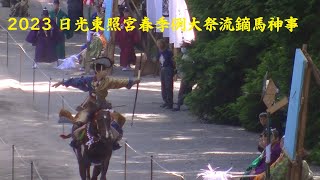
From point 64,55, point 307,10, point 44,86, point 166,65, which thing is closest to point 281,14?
point 307,10

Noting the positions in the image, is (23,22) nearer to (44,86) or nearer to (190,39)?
(44,86)

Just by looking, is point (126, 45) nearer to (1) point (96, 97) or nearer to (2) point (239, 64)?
(2) point (239, 64)

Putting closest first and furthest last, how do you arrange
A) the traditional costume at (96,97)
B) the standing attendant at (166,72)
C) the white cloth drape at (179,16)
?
1. the traditional costume at (96,97)
2. the white cloth drape at (179,16)
3. the standing attendant at (166,72)

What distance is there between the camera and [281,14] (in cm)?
1681

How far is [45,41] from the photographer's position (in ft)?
101

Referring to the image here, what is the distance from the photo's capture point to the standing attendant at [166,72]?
2397 centimetres

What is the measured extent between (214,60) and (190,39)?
1.23 m

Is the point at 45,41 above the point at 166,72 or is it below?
above

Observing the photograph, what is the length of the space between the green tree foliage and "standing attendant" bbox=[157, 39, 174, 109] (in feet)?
2.91

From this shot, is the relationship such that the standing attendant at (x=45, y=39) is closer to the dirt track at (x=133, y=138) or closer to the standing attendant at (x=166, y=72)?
the dirt track at (x=133, y=138)

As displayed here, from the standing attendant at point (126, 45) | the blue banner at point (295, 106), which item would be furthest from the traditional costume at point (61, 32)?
the blue banner at point (295, 106)

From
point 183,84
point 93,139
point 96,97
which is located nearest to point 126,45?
point 183,84

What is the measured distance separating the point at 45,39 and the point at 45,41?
0.37 feet

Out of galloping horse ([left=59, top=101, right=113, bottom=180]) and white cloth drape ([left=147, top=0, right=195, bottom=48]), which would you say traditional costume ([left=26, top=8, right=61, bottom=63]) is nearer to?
white cloth drape ([left=147, top=0, right=195, bottom=48])
